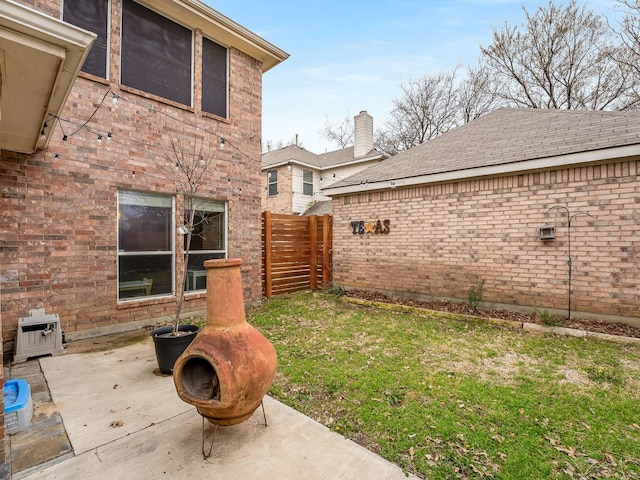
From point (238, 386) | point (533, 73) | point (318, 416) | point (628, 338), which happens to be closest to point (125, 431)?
point (238, 386)

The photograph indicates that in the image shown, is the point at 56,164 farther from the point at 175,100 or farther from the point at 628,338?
the point at 628,338

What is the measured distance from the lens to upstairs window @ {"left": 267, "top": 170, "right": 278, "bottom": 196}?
16.9 m

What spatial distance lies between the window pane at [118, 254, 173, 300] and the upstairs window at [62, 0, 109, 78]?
3168 millimetres

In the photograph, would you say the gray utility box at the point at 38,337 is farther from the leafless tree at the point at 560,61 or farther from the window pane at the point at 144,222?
the leafless tree at the point at 560,61

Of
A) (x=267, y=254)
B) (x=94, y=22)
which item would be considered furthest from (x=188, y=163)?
(x=267, y=254)

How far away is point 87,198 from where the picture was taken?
16.0 feet

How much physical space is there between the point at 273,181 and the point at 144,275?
1220 centimetres

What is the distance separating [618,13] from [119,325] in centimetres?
1905

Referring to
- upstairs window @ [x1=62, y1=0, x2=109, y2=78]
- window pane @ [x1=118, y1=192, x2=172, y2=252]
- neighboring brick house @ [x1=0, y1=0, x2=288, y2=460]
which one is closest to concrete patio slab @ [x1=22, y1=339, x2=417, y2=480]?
neighboring brick house @ [x1=0, y1=0, x2=288, y2=460]

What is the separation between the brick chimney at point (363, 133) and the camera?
52.5 ft

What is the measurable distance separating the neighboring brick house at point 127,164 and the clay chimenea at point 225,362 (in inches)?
94.2

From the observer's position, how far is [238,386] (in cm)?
207

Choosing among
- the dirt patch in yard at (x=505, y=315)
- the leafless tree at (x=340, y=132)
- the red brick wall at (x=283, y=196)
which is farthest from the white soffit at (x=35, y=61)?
the leafless tree at (x=340, y=132)

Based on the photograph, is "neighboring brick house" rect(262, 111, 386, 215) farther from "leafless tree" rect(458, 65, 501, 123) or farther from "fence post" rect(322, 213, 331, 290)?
"leafless tree" rect(458, 65, 501, 123)
